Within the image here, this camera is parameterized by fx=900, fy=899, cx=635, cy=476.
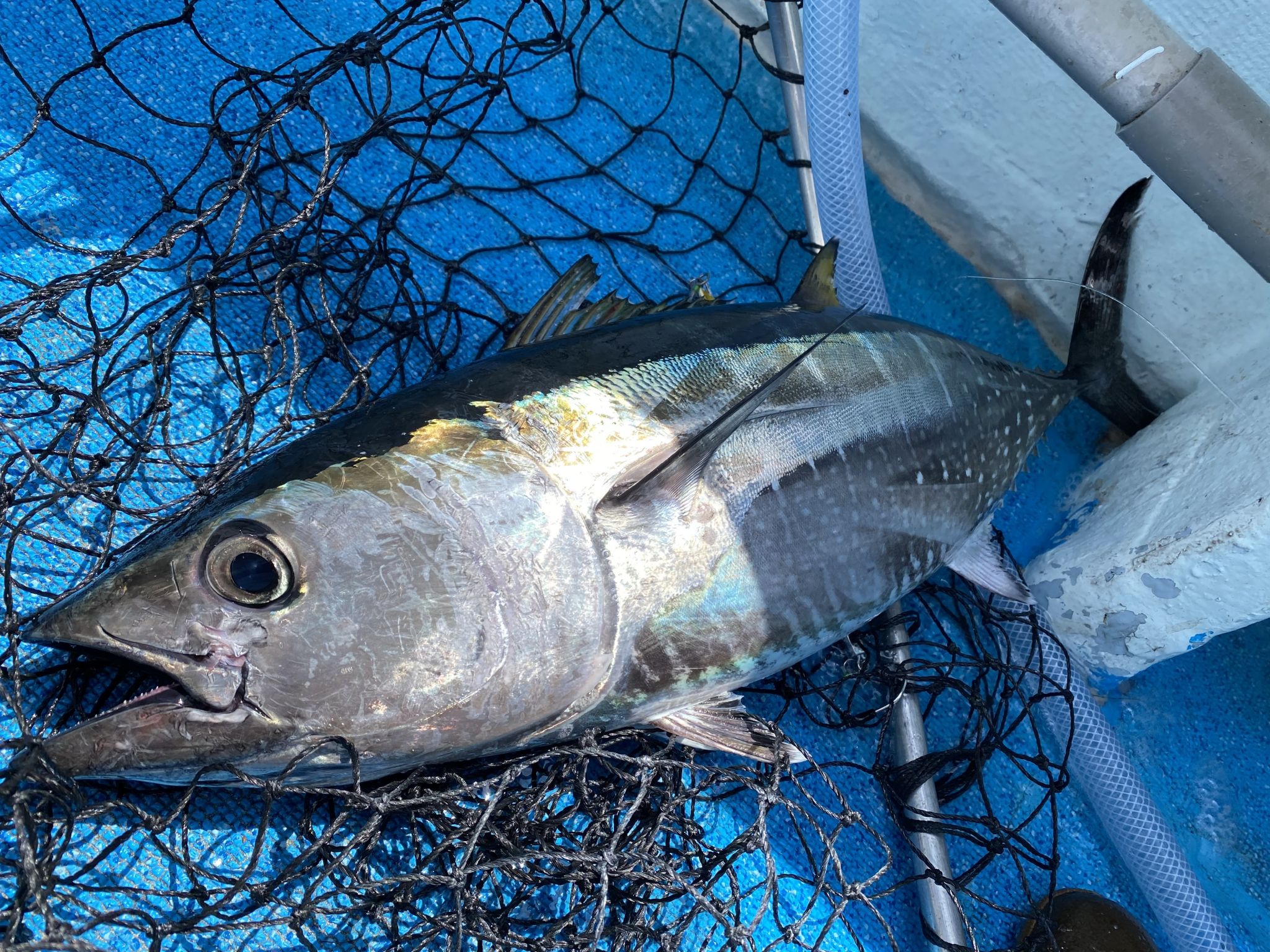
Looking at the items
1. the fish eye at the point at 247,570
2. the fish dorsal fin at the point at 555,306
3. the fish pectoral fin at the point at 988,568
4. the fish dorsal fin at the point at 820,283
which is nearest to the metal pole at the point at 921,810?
the fish pectoral fin at the point at 988,568

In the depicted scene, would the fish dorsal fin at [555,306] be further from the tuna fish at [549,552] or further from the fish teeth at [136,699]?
the fish teeth at [136,699]

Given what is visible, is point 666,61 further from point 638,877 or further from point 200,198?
point 638,877

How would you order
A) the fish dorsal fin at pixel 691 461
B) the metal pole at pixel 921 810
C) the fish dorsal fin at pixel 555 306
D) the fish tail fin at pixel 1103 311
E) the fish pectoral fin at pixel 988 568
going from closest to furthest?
the fish dorsal fin at pixel 691 461
the fish dorsal fin at pixel 555 306
the metal pole at pixel 921 810
the fish pectoral fin at pixel 988 568
the fish tail fin at pixel 1103 311

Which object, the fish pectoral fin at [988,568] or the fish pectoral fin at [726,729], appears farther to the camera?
the fish pectoral fin at [988,568]

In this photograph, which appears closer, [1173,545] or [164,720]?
[164,720]

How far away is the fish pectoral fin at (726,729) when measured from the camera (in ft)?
5.69

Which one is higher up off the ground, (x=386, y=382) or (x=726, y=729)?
(x=386, y=382)

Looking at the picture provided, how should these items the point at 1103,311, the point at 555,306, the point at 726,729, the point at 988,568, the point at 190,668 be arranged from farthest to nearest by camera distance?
the point at 1103,311
the point at 988,568
the point at 555,306
the point at 726,729
the point at 190,668

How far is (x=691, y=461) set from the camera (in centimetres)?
155

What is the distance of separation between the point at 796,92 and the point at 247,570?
1952 mm

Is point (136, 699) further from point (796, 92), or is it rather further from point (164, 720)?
point (796, 92)

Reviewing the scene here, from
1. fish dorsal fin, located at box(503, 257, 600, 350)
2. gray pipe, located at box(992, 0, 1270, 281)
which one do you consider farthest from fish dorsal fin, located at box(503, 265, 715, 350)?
gray pipe, located at box(992, 0, 1270, 281)

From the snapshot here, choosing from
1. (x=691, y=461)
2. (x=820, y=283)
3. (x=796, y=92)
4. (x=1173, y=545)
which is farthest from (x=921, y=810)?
(x=796, y=92)

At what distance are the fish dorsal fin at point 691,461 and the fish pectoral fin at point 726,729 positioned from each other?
0.43 meters
